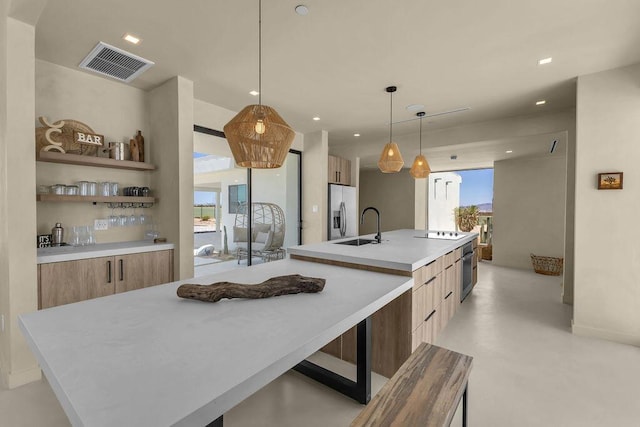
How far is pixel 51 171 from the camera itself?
2912 mm

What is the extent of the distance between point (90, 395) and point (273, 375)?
43cm

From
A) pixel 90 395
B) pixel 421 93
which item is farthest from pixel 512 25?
pixel 90 395

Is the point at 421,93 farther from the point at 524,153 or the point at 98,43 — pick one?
the point at 524,153

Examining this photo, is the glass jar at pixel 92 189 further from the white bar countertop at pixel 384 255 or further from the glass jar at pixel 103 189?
the white bar countertop at pixel 384 255

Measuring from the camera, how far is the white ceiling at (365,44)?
212 cm

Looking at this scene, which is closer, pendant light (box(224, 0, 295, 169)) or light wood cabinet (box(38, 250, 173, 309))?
pendant light (box(224, 0, 295, 169))

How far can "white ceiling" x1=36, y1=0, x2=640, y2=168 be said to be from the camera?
2.12 metres

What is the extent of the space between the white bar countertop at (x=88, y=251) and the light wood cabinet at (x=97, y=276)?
0.04 metres

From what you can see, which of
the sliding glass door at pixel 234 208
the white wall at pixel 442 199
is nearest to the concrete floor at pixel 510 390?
the sliding glass door at pixel 234 208

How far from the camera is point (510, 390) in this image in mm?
2117

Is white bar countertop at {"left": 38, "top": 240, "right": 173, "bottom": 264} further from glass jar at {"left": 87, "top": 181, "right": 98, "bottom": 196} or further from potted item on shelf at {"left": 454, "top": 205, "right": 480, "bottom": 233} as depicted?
potted item on shelf at {"left": 454, "top": 205, "right": 480, "bottom": 233}

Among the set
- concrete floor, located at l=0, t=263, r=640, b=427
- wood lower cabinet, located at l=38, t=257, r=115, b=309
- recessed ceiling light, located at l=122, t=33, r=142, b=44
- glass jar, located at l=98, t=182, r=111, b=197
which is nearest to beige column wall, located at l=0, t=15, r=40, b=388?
wood lower cabinet, located at l=38, t=257, r=115, b=309

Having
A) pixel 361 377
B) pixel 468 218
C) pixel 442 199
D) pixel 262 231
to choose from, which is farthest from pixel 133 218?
pixel 442 199

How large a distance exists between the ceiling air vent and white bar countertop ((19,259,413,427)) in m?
2.33
